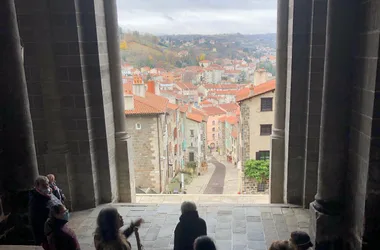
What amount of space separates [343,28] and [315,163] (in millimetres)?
2151

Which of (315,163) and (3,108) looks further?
(315,163)

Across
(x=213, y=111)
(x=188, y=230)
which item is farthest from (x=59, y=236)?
(x=213, y=111)

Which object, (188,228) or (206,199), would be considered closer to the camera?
(188,228)

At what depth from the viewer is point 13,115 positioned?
4.11 m

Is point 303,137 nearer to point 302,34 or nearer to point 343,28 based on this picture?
point 302,34

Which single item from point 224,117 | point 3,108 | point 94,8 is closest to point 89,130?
point 3,108

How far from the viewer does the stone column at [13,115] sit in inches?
156

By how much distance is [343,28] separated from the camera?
3.43 meters

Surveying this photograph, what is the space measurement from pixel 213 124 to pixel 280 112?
123 feet

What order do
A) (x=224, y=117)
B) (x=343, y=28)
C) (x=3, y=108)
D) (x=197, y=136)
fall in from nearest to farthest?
1. (x=343, y=28)
2. (x=3, y=108)
3. (x=197, y=136)
4. (x=224, y=117)

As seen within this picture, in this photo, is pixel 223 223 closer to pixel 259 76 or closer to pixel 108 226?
pixel 108 226

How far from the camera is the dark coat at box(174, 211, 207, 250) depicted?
3121 mm

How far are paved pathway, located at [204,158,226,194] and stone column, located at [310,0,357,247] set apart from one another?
22796 mm

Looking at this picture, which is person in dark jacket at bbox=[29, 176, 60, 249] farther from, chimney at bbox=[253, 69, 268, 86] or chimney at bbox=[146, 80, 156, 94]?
chimney at bbox=[146, 80, 156, 94]
